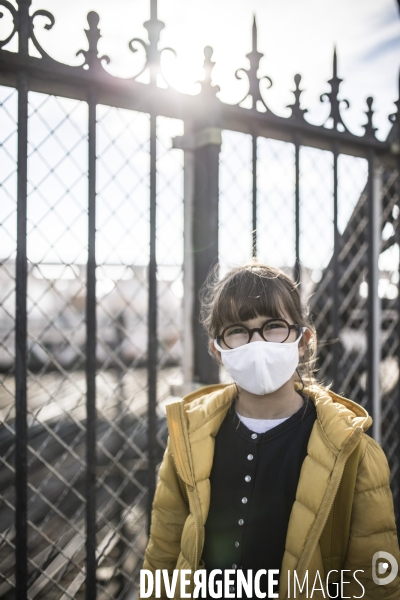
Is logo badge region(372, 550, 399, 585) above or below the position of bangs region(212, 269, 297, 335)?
below

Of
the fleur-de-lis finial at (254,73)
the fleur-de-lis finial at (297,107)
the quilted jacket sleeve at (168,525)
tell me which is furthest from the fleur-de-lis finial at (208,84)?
the quilted jacket sleeve at (168,525)

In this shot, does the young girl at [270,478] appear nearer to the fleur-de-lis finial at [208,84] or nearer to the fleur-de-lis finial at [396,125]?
the fleur-de-lis finial at [208,84]

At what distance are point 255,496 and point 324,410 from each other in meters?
0.36

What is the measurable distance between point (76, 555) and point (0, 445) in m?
3.99

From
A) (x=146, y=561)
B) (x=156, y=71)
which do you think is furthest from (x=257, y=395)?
(x=156, y=71)

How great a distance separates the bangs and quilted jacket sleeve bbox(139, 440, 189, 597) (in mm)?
563

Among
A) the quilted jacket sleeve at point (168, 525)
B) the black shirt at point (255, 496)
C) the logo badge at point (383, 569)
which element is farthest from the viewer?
the quilted jacket sleeve at point (168, 525)

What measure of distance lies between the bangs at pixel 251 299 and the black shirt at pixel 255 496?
364 millimetres

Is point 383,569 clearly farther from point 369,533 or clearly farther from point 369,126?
point 369,126

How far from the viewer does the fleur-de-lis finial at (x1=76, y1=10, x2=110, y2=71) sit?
7.00 ft

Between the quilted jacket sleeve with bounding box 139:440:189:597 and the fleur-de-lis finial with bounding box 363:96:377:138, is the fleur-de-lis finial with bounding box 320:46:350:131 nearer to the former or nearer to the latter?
Result: the fleur-de-lis finial with bounding box 363:96:377:138

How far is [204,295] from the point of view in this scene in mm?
2543

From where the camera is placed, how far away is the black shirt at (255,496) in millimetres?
1541

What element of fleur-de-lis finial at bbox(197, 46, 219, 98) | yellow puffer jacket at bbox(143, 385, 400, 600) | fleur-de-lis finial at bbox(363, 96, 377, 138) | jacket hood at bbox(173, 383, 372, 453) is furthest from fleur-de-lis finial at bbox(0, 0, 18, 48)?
fleur-de-lis finial at bbox(363, 96, 377, 138)
